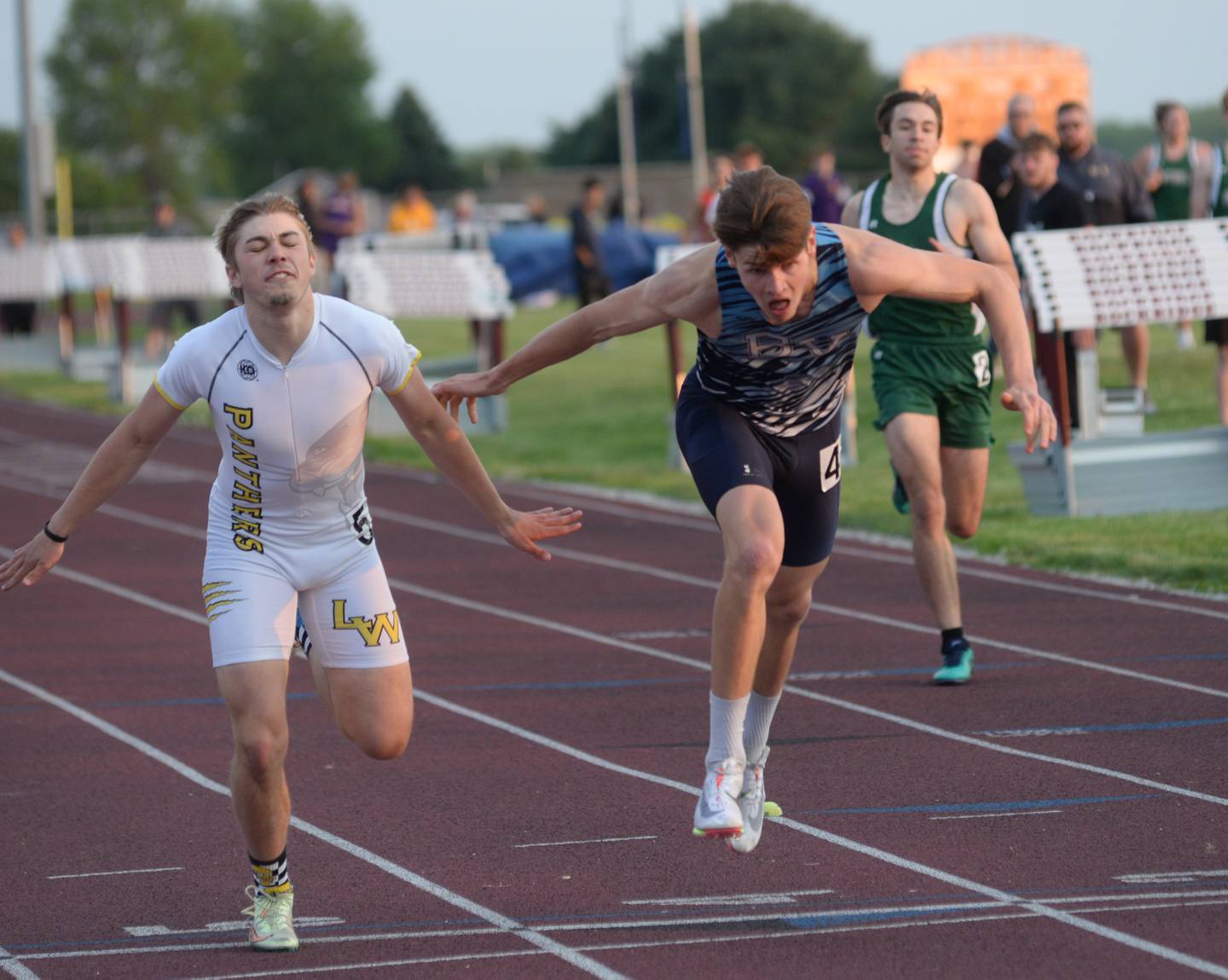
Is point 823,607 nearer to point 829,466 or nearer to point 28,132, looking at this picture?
point 829,466

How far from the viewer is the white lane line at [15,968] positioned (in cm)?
442

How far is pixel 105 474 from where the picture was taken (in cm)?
471

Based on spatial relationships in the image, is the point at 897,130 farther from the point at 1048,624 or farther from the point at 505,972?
the point at 505,972

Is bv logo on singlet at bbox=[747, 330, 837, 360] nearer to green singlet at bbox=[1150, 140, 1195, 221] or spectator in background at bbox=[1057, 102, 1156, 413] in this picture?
spectator in background at bbox=[1057, 102, 1156, 413]

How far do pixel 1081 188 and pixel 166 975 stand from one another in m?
10.9

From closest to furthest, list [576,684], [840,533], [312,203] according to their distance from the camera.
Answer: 1. [576,684]
2. [840,533]
3. [312,203]

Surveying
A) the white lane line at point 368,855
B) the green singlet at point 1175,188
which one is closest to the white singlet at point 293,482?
the white lane line at point 368,855

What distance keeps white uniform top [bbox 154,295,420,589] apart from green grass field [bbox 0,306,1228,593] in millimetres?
5509

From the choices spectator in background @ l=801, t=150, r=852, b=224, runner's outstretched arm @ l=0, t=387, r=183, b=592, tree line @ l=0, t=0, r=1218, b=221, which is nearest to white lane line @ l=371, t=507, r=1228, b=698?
runner's outstretched arm @ l=0, t=387, r=183, b=592

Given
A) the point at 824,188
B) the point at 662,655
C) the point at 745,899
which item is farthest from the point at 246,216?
the point at 824,188

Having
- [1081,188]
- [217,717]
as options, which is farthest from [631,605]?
[1081,188]

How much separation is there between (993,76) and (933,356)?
139 feet

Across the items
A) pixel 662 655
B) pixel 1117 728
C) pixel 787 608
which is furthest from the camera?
pixel 662 655

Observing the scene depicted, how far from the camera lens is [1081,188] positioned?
1389cm
